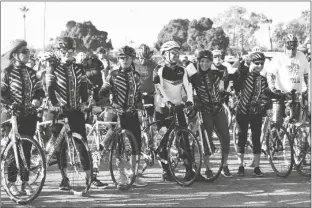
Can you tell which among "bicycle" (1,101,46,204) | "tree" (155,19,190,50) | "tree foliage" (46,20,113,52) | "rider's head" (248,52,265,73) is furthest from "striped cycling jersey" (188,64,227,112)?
"tree" (155,19,190,50)

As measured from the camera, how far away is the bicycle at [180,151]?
631cm

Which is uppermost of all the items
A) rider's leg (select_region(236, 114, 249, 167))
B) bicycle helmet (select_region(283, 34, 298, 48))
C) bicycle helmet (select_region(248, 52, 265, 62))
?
bicycle helmet (select_region(283, 34, 298, 48))

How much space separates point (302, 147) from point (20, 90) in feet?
14.4

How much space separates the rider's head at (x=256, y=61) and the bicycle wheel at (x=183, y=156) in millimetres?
1554

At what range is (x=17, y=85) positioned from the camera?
5.64m

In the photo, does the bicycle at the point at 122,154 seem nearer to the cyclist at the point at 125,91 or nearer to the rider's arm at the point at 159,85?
the cyclist at the point at 125,91

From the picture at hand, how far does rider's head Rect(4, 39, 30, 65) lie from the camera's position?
5680mm

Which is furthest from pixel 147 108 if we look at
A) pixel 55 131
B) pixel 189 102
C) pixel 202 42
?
pixel 202 42

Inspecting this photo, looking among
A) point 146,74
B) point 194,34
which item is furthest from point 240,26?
point 146,74

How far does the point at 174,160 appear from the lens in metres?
6.44

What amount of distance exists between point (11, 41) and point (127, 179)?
96.5 inches

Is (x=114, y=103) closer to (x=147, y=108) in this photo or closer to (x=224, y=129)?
(x=147, y=108)

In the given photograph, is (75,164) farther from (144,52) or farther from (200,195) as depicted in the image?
(144,52)

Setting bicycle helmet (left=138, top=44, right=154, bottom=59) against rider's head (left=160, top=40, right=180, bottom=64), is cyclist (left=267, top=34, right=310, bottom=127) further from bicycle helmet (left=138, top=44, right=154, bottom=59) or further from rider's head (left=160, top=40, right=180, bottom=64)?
bicycle helmet (left=138, top=44, right=154, bottom=59)
